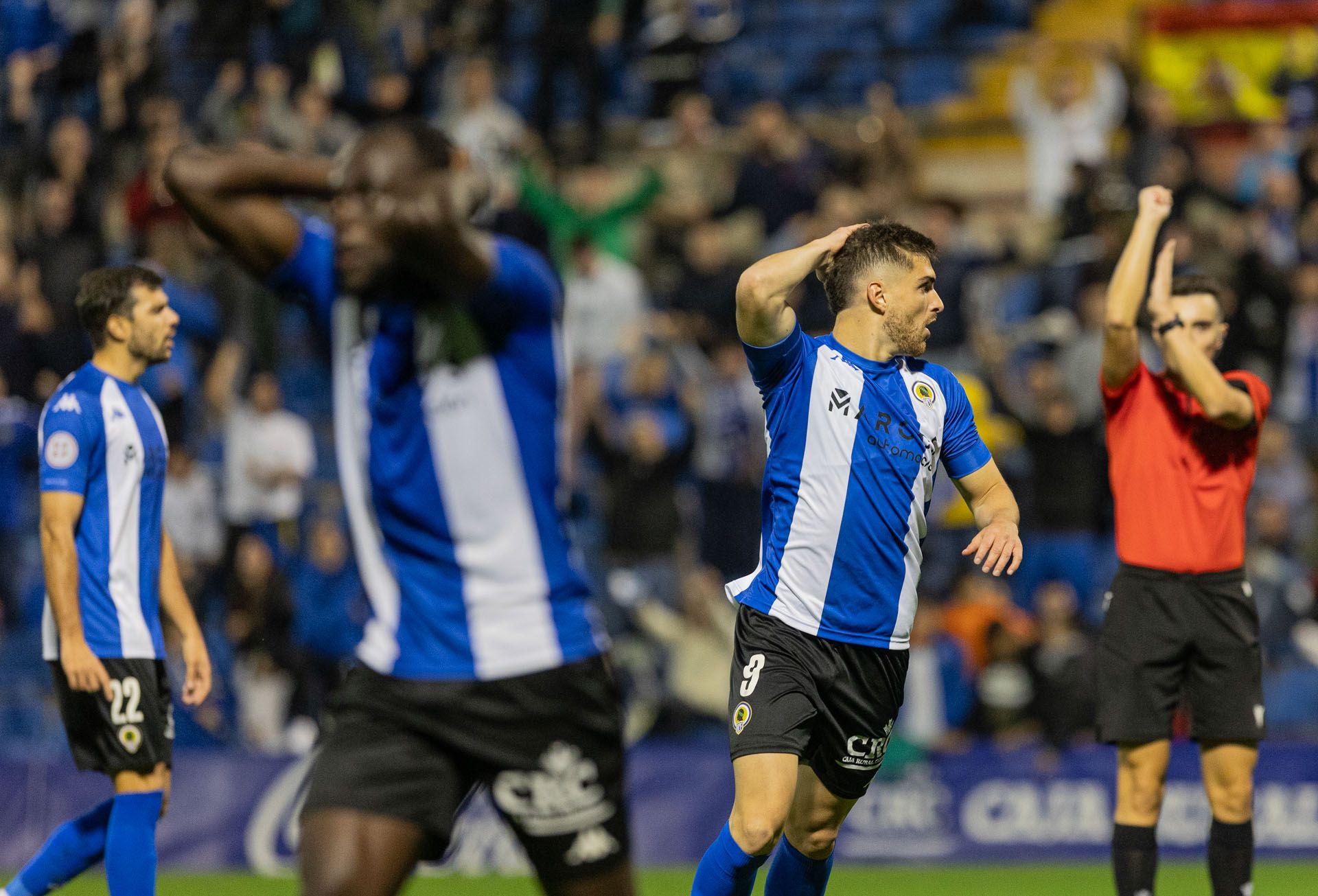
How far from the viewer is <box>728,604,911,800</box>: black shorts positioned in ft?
17.9

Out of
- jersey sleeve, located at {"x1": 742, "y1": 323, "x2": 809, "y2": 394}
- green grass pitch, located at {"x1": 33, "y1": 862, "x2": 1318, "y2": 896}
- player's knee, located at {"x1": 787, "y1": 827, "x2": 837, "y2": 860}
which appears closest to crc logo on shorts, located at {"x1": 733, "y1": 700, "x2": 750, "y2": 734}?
player's knee, located at {"x1": 787, "y1": 827, "x2": 837, "y2": 860}

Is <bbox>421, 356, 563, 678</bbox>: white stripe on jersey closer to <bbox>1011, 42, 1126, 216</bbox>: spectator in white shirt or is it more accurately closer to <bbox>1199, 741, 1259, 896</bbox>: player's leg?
<bbox>1199, 741, 1259, 896</bbox>: player's leg

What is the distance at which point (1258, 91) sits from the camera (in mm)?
16219

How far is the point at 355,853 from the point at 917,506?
8.50ft

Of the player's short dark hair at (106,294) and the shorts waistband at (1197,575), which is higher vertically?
the player's short dark hair at (106,294)

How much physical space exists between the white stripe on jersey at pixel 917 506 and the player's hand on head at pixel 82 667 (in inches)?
118

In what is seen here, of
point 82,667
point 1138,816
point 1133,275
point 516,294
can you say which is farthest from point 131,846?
point 1133,275

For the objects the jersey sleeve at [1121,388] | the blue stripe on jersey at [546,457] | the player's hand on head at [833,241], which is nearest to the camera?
the blue stripe on jersey at [546,457]

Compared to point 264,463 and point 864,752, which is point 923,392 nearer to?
point 864,752

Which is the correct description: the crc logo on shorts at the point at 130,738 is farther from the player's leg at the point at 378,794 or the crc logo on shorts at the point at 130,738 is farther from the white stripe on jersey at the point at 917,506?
the white stripe on jersey at the point at 917,506

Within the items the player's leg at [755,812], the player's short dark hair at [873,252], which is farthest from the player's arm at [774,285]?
the player's leg at [755,812]

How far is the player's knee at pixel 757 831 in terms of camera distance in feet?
17.5

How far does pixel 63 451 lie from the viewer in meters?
6.48

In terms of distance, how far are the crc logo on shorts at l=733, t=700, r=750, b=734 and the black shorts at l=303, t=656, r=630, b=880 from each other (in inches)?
63.6
